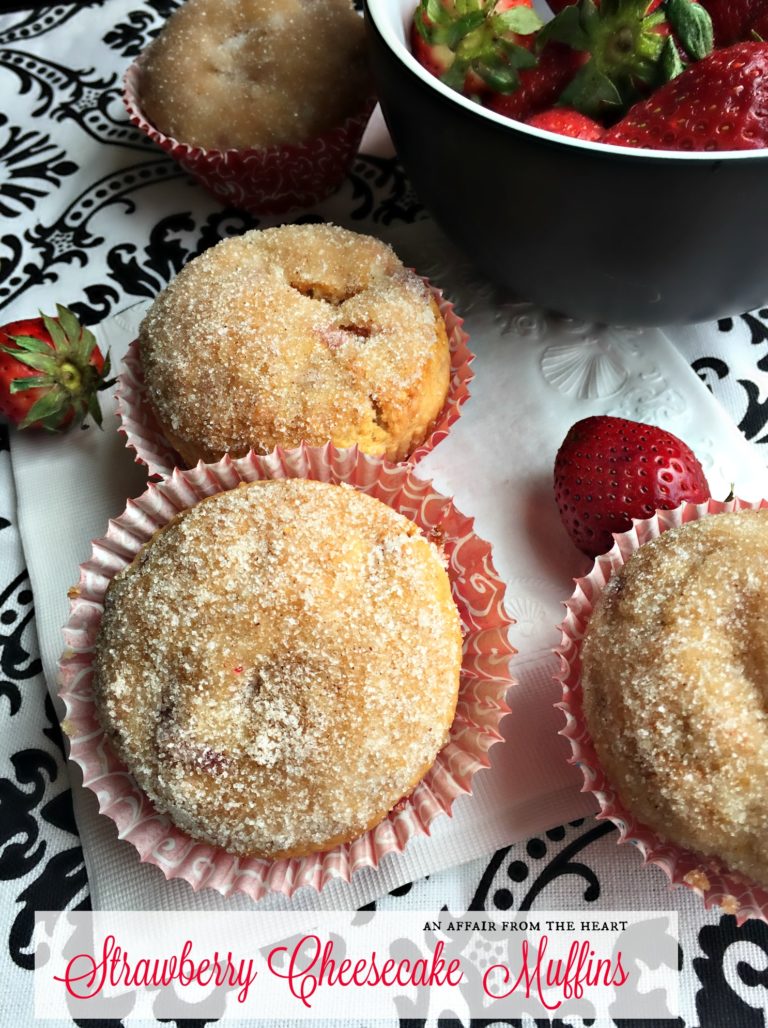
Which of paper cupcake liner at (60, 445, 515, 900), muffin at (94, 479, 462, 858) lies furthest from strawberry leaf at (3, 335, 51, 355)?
muffin at (94, 479, 462, 858)

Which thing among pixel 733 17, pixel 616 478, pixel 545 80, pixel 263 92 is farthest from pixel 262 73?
pixel 616 478

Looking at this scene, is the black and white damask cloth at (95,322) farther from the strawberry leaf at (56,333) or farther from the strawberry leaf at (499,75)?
the strawberry leaf at (499,75)

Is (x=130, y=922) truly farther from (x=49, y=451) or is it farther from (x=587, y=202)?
(x=587, y=202)

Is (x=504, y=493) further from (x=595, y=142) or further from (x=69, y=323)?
(x=69, y=323)

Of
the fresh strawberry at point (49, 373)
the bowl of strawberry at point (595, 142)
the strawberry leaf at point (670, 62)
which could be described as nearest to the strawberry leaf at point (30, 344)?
the fresh strawberry at point (49, 373)

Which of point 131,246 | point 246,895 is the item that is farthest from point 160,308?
point 246,895

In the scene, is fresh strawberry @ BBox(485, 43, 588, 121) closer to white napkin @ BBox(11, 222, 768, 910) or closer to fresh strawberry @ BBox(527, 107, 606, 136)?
fresh strawberry @ BBox(527, 107, 606, 136)
